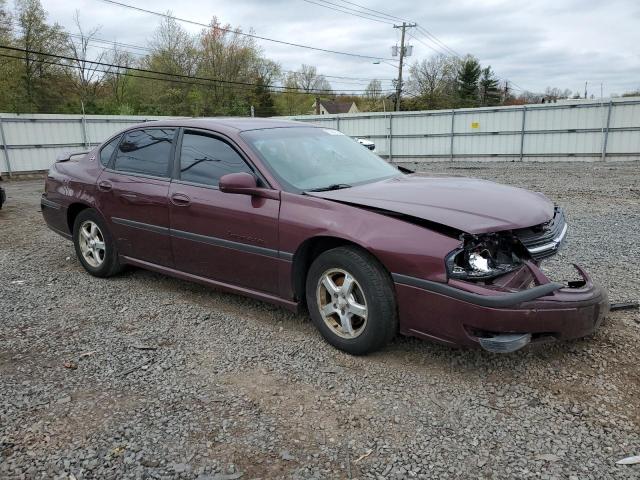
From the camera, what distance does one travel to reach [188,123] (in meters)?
4.48

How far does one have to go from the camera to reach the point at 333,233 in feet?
10.8

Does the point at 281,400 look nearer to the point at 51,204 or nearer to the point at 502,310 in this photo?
the point at 502,310

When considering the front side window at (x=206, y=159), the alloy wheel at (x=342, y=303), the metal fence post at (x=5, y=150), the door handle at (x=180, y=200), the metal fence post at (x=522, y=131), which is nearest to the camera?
the alloy wheel at (x=342, y=303)

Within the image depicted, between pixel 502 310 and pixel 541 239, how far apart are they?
0.75m

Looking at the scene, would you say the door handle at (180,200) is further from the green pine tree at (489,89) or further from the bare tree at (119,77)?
the green pine tree at (489,89)

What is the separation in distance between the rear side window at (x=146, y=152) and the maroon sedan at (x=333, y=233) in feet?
0.05

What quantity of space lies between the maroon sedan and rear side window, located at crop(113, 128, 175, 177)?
0.02 metres

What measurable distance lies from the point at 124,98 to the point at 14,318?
1724 inches

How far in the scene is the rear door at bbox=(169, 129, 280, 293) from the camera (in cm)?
371

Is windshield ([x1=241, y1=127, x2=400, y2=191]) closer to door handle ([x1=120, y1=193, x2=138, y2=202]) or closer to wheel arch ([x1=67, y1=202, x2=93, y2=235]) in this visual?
door handle ([x1=120, y1=193, x2=138, y2=202])

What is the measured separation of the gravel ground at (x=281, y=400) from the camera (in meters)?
2.37

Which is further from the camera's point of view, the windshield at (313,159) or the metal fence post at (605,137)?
the metal fence post at (605,137)

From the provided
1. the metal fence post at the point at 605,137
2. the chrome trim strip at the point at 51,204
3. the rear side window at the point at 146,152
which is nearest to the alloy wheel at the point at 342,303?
the rear side window at the point at 146,152

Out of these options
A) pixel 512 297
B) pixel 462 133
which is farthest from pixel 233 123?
pixel 462 133
